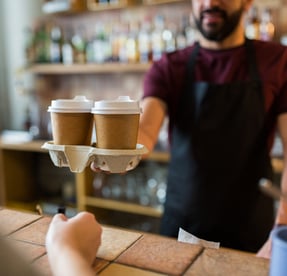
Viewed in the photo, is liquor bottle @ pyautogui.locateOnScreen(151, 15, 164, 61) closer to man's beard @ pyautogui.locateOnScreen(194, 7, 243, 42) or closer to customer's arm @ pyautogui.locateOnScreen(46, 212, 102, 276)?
man's beard @ pyautogui.locateOnScreen(194, 7, 243, 42)

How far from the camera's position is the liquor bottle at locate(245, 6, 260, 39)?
2.22 meters

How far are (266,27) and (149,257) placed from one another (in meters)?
1.86

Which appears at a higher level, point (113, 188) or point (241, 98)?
point (241, 98)

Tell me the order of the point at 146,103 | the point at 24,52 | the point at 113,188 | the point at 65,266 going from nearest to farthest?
the point at 65,266 → the point at 146,103 → the point at 113,188 → the point at 24,52

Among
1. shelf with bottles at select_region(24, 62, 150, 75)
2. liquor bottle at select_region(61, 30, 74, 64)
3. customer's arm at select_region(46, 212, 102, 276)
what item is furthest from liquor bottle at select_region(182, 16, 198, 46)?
customer's arm at select_region(46, 212, 102, 276)

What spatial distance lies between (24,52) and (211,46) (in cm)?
206

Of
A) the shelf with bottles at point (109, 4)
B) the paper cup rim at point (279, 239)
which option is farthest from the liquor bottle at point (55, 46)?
the paper cup rim at point (279, 239)

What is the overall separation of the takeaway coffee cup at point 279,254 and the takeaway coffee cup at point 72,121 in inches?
14.3

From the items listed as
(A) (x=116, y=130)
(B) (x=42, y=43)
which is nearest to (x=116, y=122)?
(A) (x=116, y=130)

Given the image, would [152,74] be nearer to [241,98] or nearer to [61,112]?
[241,98]

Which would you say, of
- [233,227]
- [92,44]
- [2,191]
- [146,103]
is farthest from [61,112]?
[2,191]

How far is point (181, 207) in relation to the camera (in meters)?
1.47

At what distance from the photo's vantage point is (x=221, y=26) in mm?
1347

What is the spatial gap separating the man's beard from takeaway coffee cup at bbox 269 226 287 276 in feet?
2.95
